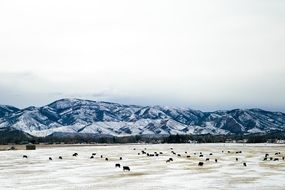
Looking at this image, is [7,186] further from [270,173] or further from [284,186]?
→ [270,173]

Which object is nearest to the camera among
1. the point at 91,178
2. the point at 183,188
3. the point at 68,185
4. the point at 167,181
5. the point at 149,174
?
the point at 183,188

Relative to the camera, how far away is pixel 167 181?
4838 centimetres

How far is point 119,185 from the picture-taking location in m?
44.6

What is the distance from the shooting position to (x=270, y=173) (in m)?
57.2

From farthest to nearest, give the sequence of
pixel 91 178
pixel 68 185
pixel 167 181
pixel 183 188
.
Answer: pixel 91 178 < pixel 167 181 < pixel 68 185 < pixel 183 188

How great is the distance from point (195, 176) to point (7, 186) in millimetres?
21666

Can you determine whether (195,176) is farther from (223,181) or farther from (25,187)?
(25,187)

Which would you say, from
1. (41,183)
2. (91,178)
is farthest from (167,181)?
(41,183)

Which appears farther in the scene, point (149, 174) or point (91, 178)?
point (149, 174)

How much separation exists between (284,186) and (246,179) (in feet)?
23.6

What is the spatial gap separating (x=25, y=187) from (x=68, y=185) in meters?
4.18

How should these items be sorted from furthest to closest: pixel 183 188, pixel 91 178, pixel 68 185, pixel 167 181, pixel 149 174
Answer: pixel 149 174, pixel 91 178, pixel 167 181, pixel 68 185, pixel 183 188

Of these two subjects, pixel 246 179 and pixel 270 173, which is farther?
pixel 270 173

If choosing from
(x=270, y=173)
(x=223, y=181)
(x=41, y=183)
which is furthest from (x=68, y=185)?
(x=270, y=173)
